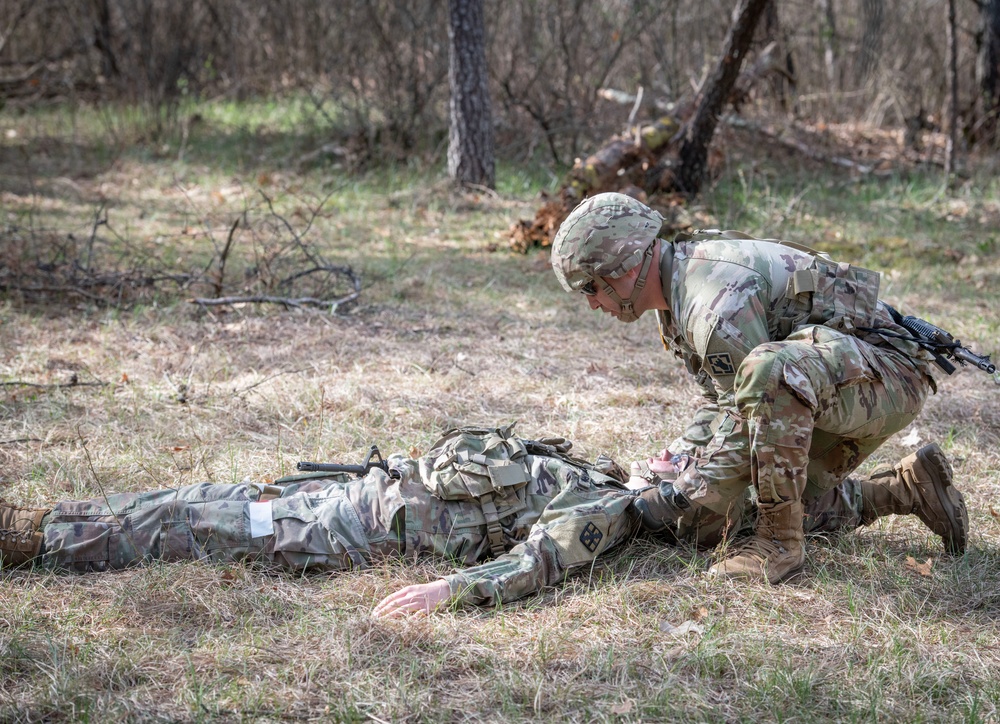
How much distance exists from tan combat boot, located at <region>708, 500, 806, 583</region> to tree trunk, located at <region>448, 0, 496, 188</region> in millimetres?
6611

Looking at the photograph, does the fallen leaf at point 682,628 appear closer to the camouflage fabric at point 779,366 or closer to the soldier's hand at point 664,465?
the camouflage fabric at point 779,366

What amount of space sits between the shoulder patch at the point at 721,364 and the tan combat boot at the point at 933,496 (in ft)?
2.83

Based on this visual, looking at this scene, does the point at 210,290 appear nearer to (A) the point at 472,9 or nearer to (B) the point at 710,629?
(A) the point at 472,9

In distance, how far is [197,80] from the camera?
12.7m

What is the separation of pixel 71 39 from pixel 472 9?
762 cm

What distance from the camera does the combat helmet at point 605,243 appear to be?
304cm

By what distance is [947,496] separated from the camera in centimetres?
325

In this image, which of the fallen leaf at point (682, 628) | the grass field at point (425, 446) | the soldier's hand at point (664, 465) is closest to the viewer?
the grass field at point (425, 446)

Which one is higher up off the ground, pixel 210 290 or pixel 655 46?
pixel 655 46

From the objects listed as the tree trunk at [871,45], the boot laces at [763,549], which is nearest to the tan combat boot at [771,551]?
the boot laces at [763,549]

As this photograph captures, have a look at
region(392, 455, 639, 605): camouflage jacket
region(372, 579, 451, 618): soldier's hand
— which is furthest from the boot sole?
region(372, 579, 451, 618): soldier's hand

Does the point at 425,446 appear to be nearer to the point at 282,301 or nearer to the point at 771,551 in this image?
the point at 771,551

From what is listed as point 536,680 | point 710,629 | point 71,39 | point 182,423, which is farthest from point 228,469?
point 71,39

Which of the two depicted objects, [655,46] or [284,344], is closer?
[284,344]
